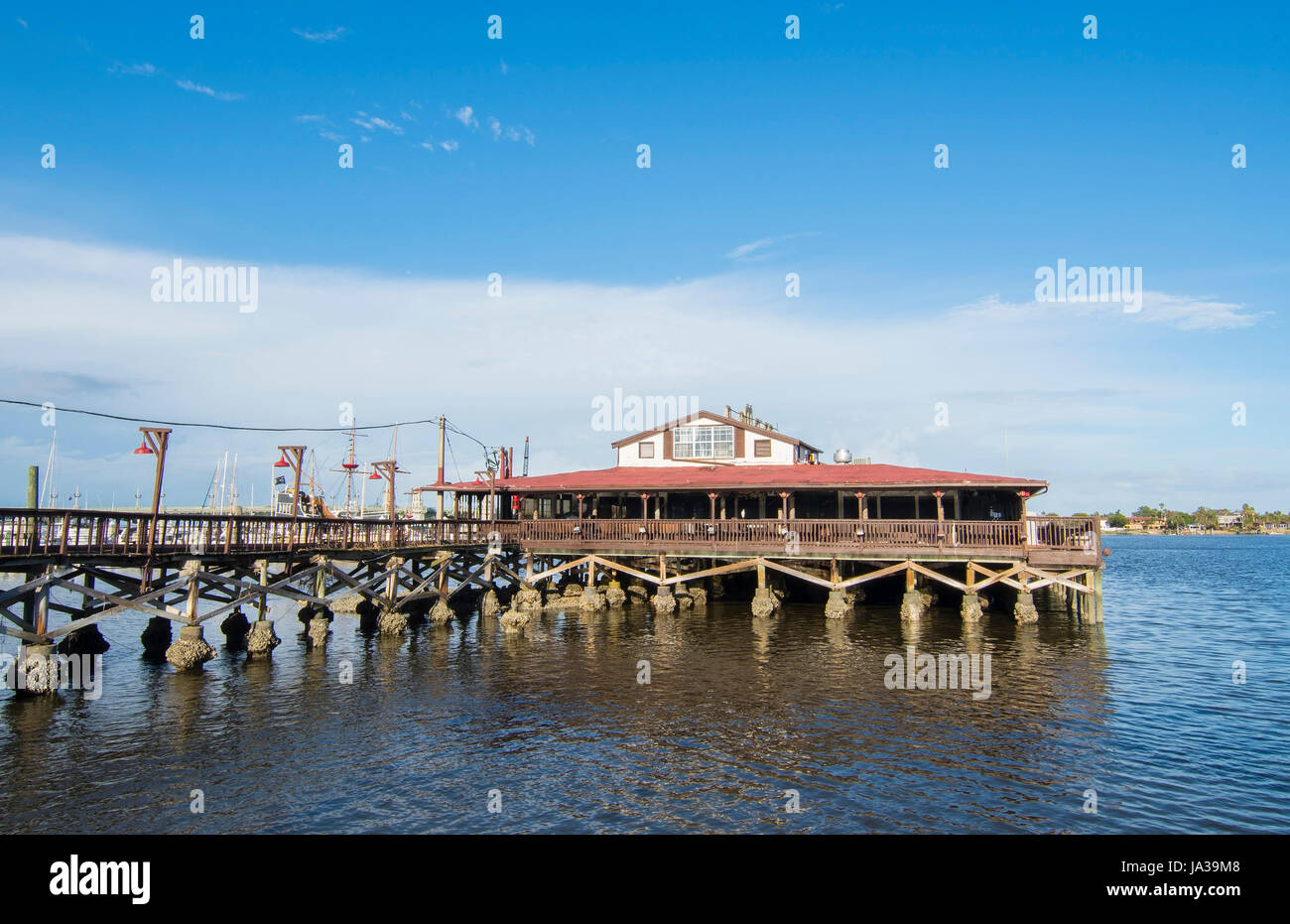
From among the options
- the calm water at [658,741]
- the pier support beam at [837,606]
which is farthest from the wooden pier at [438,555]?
the calm water at [658,741]

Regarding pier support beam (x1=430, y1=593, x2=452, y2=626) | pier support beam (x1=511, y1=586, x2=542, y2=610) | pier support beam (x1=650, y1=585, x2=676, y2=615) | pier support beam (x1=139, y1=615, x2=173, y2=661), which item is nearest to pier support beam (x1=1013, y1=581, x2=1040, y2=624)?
pier support beam (x1=650, y1=585, x2=676, y2=615)

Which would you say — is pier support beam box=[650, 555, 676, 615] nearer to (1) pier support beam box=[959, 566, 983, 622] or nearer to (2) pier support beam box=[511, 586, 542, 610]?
(2) pier support beam box=[511, 586, 542, 610]

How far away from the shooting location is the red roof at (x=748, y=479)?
3284 cm

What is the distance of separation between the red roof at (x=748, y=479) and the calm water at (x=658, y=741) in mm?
→ 6976

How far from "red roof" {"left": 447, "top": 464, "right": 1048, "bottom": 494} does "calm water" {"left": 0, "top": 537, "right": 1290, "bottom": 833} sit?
22.9 feet

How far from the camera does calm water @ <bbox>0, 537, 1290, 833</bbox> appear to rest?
43.5 feet

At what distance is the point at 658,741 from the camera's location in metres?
17.1

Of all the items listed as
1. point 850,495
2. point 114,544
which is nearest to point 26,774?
point 114,544

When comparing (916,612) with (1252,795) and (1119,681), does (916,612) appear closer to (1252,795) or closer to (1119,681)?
(1119,681)

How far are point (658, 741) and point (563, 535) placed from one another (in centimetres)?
2171

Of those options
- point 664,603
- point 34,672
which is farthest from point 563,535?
point 34,672

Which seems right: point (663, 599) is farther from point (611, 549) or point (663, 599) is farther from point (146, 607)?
point (146, 607)

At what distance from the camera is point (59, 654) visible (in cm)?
2262
